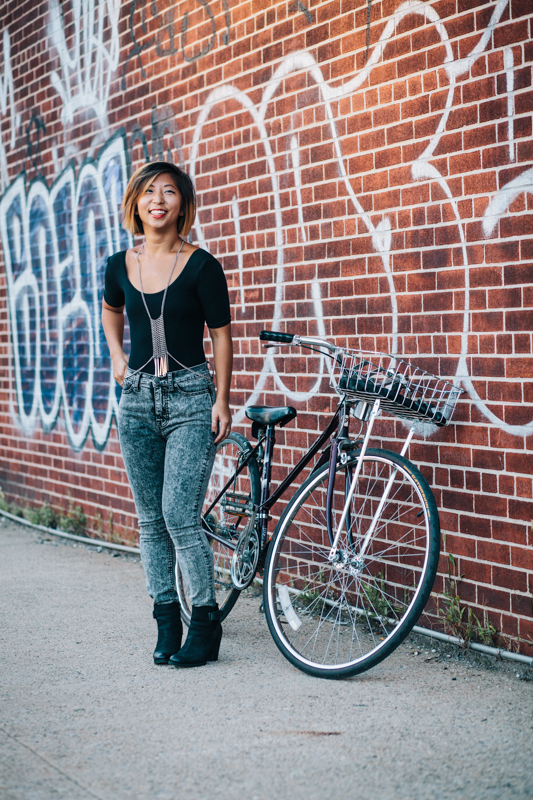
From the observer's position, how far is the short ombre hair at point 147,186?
12.5 feet

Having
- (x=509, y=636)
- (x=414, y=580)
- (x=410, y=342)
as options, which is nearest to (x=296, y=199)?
(x=410, y=342)

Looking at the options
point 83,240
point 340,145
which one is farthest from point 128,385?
point 83,240

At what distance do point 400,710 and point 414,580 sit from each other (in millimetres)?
Answer: 956

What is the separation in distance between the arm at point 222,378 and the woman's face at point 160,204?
50 cm

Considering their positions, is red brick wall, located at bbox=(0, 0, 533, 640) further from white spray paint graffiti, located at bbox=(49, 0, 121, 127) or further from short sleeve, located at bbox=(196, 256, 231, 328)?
short sleeve, located at bbox=(196, 256, 231, 328)

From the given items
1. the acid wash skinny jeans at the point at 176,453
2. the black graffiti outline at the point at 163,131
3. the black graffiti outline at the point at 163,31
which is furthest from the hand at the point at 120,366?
the black graffiti outline at the point at 163,31

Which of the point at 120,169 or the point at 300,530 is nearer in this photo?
the point at 300,530

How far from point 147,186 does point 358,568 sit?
185 centimetres

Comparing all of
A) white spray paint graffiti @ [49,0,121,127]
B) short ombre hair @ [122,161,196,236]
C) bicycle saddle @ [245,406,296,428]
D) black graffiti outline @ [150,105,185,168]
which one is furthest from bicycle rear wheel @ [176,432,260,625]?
white spray paint graffiti @ [49,0,121,127]

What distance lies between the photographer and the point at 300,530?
4.56 metres

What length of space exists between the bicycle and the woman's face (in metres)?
0.66

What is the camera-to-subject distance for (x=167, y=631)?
3838 mm

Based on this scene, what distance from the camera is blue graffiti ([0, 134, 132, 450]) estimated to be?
21.5 feet

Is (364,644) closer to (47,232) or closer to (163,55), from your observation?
(163,55)
